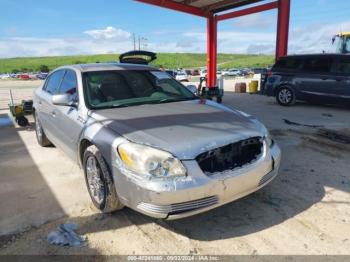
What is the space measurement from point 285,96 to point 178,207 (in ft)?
30.4

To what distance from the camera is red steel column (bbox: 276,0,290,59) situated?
40.0 feet

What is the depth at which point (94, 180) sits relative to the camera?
3461mm

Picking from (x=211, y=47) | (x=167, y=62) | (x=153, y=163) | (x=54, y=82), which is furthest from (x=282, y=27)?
(x=167, y=62)

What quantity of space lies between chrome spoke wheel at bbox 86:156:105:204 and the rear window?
9082 mm

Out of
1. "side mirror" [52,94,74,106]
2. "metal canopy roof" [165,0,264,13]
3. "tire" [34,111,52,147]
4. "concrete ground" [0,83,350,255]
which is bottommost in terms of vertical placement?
"concrete ground" [0,83,350,255]

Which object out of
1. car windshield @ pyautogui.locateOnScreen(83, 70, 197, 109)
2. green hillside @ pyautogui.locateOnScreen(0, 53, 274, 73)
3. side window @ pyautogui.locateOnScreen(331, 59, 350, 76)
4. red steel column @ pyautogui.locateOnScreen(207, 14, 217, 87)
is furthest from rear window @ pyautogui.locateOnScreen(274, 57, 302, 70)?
green hillside @ pyautogui.locateOnScreen(0, 53, 274, 73)

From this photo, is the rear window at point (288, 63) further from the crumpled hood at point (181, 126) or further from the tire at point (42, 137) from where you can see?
the tire at point (42, 137)

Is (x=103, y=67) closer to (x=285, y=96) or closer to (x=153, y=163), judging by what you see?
(x=153, y=163)

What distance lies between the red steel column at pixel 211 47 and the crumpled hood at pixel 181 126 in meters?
12.0

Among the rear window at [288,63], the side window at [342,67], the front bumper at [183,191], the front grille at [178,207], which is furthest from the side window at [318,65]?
the front grille at [178,207]

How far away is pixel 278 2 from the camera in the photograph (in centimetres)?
1243

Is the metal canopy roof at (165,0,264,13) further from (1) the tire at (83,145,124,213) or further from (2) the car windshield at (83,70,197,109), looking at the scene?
(1) the tire at (83,145,124,213)

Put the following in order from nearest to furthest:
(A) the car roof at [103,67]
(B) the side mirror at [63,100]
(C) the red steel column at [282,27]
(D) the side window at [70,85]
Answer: (B) the side mirror at [63,100], (D) the side window at [70,85], (A) the car roof at [103,67], (C) the red steel column at [282,27]

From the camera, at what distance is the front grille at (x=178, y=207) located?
8.82ft
